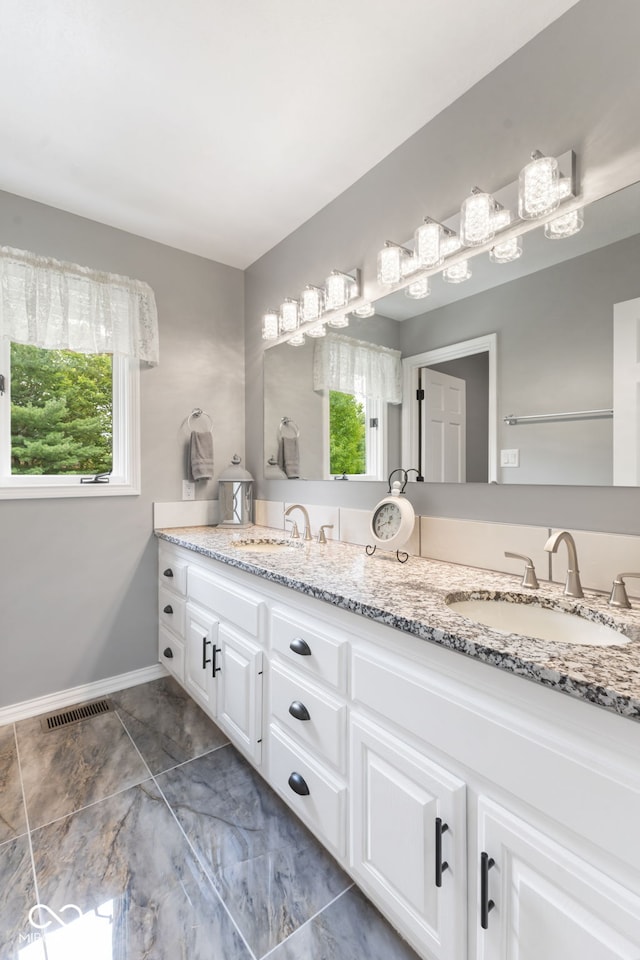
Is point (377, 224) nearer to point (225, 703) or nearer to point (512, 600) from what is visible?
point (512, 600)

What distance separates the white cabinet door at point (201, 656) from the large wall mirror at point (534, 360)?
37.2 inches

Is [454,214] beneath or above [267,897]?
above

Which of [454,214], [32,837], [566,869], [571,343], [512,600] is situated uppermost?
[454,214]

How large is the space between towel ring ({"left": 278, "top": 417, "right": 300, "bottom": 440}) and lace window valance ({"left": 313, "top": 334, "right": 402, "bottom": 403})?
25 cm

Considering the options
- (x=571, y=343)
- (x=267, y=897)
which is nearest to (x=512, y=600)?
(x=571, y=343)

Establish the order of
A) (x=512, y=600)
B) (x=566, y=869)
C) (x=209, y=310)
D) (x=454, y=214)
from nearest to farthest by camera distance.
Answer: (x=566, y=869) → (x=512, y=600) → (x=454, y=214) → (x=209, y=310)

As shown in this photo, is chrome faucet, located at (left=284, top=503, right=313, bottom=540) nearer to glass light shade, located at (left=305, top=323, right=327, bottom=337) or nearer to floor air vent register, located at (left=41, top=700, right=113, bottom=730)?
glass light shade, located at (left=305, top=323, right=327, bottom=337)

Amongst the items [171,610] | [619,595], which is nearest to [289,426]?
[171,610]

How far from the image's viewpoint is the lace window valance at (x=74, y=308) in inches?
77.9

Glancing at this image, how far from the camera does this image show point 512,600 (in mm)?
1179

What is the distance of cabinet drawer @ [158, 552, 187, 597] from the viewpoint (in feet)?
6.86

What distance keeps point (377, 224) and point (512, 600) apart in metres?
1.56

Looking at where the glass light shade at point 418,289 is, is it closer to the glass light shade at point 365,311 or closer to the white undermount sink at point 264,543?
the glass light shade at point 365,311

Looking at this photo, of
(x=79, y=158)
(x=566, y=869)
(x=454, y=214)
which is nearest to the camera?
(x=566, y=869)
